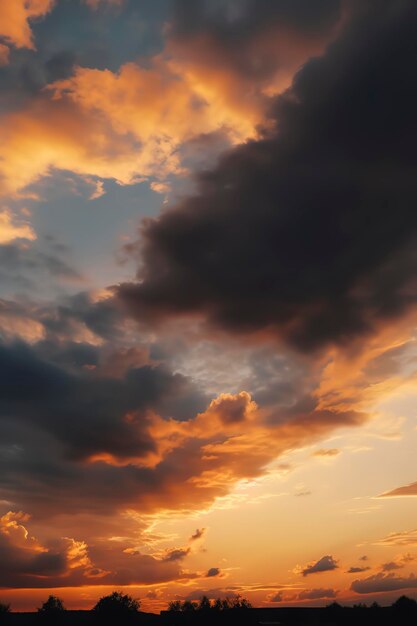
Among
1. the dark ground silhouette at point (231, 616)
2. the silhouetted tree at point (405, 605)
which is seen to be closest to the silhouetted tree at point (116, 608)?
the dark ground silhouette at point (231, 616)

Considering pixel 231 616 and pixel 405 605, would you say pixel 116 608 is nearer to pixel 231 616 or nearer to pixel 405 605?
pixel 231 616

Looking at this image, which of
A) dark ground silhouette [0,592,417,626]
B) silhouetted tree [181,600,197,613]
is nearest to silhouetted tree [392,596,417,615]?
dark ground silhouette [0,592,417,626]

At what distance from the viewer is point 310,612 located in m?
143

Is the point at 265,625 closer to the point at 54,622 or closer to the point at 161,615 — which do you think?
the point at 161,615

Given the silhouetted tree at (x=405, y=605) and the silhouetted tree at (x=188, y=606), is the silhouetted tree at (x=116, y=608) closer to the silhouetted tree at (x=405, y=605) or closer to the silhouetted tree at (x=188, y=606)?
the silhouetted tree at (x=188, y=606)

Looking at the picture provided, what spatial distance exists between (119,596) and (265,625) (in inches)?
2219

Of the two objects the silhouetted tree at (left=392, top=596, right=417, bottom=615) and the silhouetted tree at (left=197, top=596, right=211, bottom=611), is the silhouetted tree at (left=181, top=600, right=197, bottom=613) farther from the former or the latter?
the silhouetted tree at (left=392, top=596, right=417, bottom=615)

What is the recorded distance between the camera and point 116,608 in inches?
6417

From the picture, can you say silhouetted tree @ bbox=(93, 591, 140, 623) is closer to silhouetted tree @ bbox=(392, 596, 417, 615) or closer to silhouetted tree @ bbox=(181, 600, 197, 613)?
silhouetted tree @ bbox=(181, 600, 197, 613)

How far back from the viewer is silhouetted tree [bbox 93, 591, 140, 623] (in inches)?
6053

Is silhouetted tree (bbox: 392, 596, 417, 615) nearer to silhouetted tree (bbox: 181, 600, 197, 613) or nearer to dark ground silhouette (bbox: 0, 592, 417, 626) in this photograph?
dark ground silhouette (bbox: 0, 592, 417, 626)

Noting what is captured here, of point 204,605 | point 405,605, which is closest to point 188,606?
point 204,605

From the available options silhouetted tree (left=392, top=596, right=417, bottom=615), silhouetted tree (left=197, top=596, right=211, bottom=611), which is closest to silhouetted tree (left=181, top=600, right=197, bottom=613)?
silhouetted tree (left=197, top=596, right=211, bottom=611)

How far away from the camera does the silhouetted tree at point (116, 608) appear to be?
154 metres
